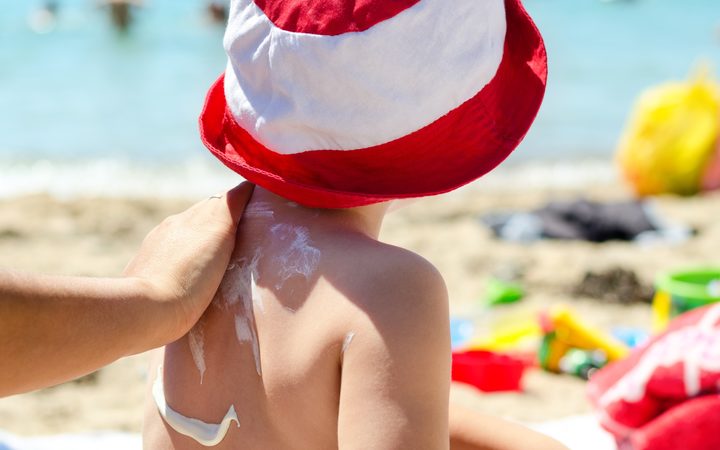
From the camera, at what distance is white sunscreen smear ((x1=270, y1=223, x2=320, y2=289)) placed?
134cm

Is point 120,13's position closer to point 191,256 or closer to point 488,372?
point 488,372

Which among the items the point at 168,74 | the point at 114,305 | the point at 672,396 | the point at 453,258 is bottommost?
the point at 168,74

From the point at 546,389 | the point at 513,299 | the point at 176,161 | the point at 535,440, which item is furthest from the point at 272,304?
the point at 176,161

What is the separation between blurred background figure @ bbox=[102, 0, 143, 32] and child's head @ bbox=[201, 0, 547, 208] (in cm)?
1862

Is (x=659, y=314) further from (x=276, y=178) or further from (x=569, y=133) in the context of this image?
(x=569, y=133)

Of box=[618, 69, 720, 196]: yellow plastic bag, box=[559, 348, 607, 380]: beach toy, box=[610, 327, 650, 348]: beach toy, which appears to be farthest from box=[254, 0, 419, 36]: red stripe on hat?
box=[618, 69, 720, 196]: yellow plastic bag

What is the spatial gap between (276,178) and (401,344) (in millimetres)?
312

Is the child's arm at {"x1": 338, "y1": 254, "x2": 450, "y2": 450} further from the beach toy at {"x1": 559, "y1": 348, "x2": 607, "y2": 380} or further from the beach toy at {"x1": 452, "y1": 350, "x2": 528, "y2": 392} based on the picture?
the beach toy at {"x1": 559, "y1": 348, "x2": 607, "y2": 380}

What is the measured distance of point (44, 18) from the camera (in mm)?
19406

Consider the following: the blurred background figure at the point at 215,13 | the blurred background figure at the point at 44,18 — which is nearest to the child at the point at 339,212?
A: the blurred background figure at the point at 44,18

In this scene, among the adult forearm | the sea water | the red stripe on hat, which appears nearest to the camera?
the adult forearm

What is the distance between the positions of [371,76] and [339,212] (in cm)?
22

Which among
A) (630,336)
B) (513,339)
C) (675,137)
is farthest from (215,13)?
(630,336)

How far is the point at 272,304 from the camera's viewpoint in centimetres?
135
